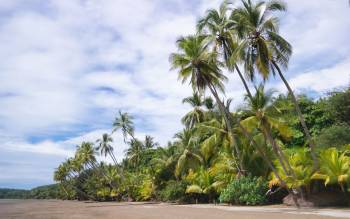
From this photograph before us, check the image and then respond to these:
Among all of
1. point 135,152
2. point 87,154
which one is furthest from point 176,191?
point 87,154

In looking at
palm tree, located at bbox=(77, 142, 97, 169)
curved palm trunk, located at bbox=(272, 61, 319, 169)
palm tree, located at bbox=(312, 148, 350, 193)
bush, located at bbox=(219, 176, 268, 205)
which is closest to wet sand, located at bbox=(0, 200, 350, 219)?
bush, located at bbox=(219, 176, 268, 205)

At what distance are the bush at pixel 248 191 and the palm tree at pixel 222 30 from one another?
22.4 ft

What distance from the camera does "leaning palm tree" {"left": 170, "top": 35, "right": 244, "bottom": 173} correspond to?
27.2 meters

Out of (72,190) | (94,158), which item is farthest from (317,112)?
(72,190)

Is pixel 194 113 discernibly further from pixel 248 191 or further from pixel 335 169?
pixel 335 169

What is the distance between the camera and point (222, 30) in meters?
26.1

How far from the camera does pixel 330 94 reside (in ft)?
107

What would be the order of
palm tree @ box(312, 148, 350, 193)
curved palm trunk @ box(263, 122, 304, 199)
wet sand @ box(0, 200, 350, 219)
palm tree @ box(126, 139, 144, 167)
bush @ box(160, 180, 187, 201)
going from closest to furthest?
wet sand @ box(0, 200, 350, 219)
palm tree @ box(312, 148, 350, 193)
curved palm trunk @ box(263, 122, 304, 199)
bush @ box(160, 180, 187, 201)
palm tree @ box(126, 139, 144, 167)

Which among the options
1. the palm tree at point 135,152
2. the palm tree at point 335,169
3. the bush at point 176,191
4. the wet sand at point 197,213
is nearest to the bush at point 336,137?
the palm tree at point 335,169

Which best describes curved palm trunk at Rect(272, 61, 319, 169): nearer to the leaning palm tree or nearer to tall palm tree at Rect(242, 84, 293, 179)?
tall palm tree at Rect(242, 84, 293, 179)

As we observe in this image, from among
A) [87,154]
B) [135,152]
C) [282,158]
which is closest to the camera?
A: [282,158]

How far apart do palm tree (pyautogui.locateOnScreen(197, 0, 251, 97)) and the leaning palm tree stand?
0.71 m

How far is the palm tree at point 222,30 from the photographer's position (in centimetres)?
2592

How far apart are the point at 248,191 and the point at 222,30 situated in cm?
1103
